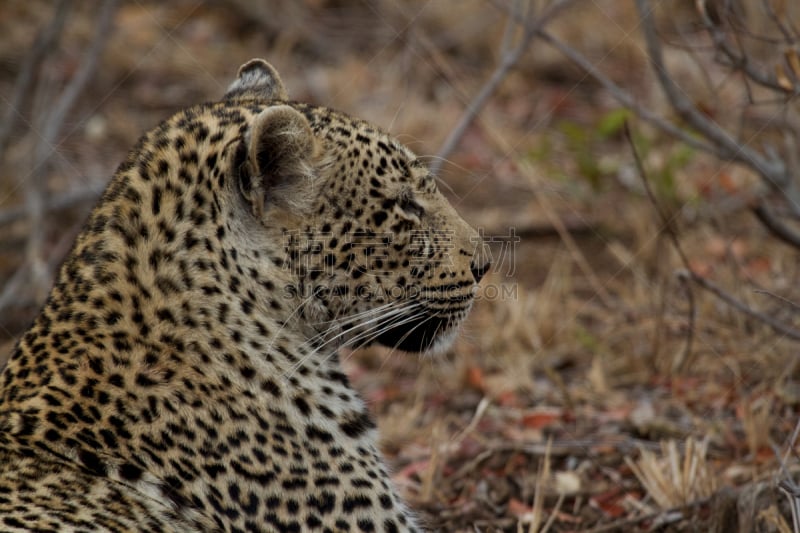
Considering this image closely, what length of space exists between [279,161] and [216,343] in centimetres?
69

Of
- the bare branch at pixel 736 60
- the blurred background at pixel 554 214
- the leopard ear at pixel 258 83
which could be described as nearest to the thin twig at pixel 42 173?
the blurred background at pixel 554 214

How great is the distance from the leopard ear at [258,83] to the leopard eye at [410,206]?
77 centimetres

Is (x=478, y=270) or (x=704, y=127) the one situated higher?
(x=704, y=127)

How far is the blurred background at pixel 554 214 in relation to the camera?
17.9 ft

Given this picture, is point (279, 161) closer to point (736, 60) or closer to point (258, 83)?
point (258, 83)

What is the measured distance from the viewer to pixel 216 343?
12.6 feet

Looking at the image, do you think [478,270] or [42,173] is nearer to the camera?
[478,270]

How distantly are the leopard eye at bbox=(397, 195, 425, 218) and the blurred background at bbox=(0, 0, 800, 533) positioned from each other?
2.04 feet

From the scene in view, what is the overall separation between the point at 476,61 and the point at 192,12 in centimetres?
333

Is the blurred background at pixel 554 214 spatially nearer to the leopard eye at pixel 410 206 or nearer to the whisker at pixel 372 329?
the leopard eye at pixel 410 206

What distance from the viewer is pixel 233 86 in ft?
15.4

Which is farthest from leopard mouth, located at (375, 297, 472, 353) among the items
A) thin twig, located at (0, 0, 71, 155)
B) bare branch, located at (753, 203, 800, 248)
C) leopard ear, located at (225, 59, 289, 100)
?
thin twig, located at (0, 0, 71, 155)

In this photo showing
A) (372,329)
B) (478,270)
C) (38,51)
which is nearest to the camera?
(372,329)

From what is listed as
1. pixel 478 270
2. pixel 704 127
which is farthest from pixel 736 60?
pixel 478 270
